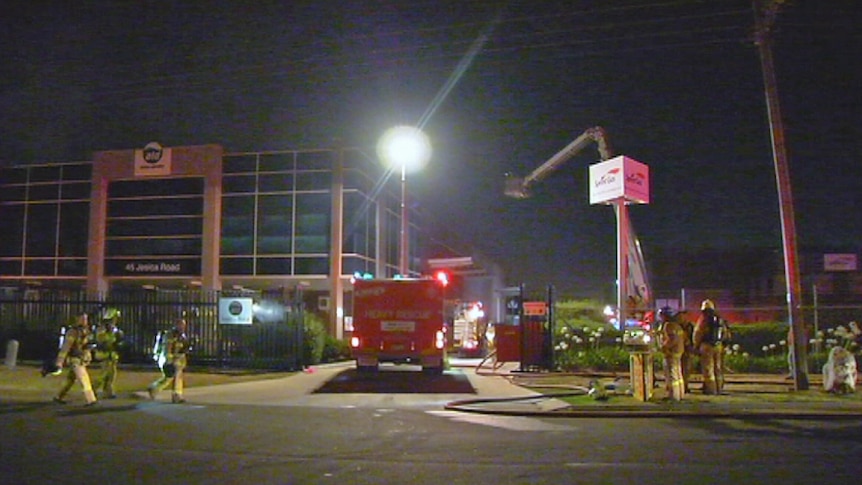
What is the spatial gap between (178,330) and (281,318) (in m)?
6.91

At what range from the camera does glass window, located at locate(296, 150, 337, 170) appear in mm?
38844

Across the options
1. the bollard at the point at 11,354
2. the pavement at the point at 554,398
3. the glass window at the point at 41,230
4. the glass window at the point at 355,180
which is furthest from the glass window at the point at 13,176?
the pavement at the point at 554,398

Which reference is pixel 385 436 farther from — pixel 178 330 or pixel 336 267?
pixel 336 267

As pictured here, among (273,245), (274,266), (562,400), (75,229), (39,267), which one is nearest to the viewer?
(562,400)

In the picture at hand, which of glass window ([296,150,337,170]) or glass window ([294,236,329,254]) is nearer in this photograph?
glass window ([294,236,329,254])

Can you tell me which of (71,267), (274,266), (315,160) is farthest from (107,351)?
(71,267)

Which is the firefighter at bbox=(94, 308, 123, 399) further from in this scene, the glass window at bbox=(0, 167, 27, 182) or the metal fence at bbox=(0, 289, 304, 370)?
the glass window at bbox=(0, 167, 27, 182)

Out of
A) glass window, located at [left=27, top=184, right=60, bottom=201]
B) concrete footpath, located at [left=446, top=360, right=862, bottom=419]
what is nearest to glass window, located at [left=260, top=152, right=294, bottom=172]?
glass window, located at [left=27, top=184, right=60, bottom=201]

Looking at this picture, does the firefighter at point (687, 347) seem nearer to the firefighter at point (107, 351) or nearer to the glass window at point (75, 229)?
the firefighter at point (107, 351)

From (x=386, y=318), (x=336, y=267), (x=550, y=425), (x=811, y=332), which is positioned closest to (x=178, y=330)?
(x=386, y=318)

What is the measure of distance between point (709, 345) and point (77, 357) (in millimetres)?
11856

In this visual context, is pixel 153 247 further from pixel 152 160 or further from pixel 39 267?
pixel 39 267

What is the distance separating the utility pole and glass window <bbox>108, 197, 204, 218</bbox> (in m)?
28.1

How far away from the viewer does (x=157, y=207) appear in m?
40.7
